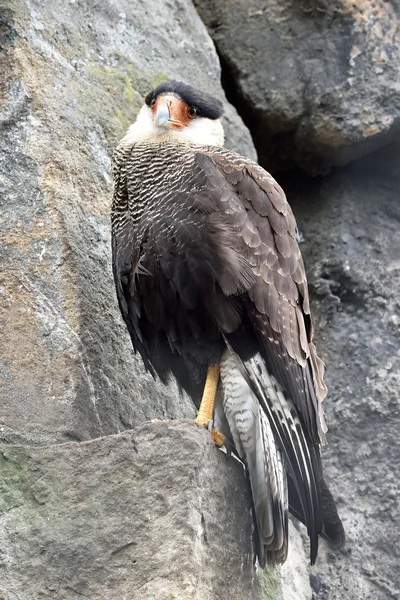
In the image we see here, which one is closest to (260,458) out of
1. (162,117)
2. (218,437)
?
(218,437)

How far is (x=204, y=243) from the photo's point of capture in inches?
134

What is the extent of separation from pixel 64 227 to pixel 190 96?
2.69 feet

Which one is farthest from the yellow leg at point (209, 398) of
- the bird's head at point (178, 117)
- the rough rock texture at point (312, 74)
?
the rough rock texture at point (312, 74)

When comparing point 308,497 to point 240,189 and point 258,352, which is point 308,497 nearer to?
point 258,352

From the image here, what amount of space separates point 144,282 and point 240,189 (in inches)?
20.5

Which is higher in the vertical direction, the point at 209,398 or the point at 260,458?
the point at 209,398

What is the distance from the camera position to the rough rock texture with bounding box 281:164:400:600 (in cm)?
411

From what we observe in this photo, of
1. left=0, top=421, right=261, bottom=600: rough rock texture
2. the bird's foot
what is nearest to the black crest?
the bird's foot

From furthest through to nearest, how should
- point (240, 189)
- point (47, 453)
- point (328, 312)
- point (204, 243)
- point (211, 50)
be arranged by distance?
point (211, 50)
point (328, 312)
point (240, 189)
point (204, 243)
point (47, 453)

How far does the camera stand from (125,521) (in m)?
2.95

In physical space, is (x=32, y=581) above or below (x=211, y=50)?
below

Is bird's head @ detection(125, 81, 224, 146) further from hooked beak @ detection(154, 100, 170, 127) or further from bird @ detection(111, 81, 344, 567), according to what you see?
bird @ detection(111, 81, 344, 567)

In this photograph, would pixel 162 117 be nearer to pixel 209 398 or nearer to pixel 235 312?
pixel 235 312

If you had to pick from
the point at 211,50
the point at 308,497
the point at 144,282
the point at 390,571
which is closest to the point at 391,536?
the point at 390,571
